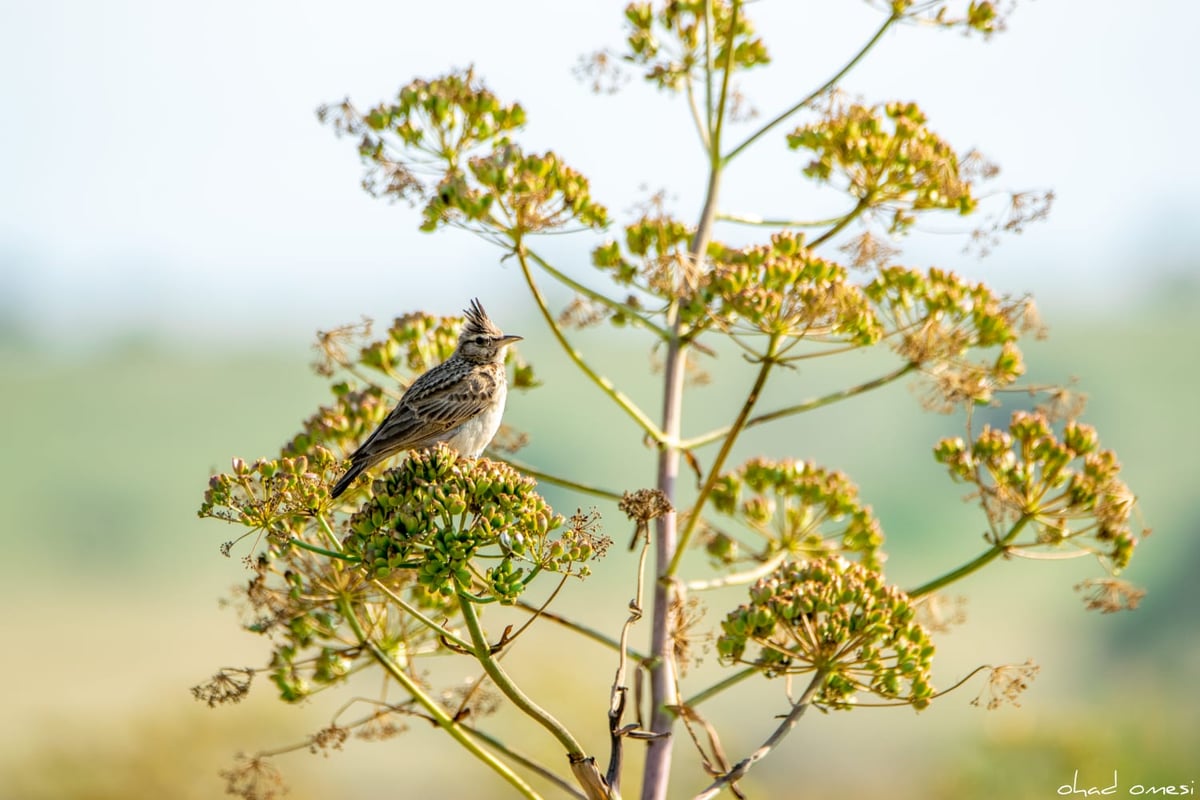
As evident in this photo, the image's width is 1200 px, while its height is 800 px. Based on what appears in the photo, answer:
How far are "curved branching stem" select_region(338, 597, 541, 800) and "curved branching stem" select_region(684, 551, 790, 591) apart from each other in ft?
4.54

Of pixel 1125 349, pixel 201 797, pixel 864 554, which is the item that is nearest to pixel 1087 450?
pixel 864 554

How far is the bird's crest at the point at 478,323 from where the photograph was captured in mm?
8531

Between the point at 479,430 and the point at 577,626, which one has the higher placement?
the point at 479,430

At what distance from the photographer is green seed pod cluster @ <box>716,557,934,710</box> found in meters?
6.15

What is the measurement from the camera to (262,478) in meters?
5.70

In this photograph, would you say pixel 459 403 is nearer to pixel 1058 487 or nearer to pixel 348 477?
pixel 348 477

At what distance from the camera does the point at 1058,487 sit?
6.97 meters

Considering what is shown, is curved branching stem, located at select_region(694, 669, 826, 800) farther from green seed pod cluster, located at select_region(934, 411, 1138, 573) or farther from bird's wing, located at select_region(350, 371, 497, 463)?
bird's wing, located at select_region(350, 371, 497, 463)

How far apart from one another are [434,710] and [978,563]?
118 inches

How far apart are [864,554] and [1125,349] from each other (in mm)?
106710

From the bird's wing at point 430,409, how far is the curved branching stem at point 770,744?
270cm

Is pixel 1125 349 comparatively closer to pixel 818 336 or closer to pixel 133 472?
pixel 133 472

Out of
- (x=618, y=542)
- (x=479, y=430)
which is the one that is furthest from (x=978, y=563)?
(x=618, y=542)

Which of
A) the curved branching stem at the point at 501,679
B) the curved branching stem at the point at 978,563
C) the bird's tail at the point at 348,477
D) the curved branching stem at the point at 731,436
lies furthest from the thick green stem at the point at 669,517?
the bird's tail at the point at 348,477
